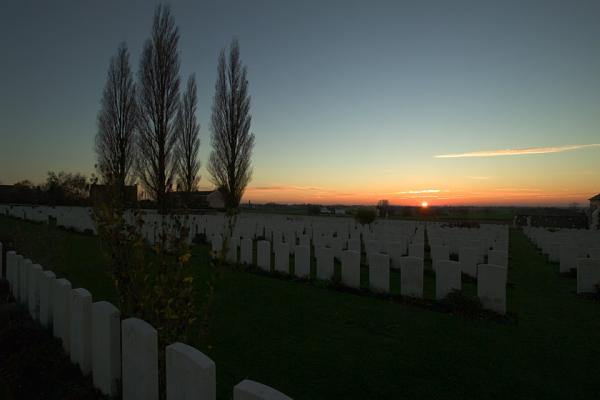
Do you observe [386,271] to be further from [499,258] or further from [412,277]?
[499,258]

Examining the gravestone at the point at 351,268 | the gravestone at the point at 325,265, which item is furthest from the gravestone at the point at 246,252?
the gravestone at the point at 351,268

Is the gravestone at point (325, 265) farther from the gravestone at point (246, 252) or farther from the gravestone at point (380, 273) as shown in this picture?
the gravestone at point (246, 252)

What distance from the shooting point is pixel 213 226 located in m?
15.2

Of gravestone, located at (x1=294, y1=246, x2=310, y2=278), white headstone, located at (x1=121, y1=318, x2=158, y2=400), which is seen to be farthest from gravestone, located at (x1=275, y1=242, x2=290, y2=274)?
white headstone, located at (x1=121, y1=318, x2=158, y2=400)

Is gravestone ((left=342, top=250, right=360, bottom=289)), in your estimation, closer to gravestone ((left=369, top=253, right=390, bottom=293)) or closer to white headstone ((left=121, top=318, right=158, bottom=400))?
gravestone ((left=369, top=253, right=390, bottom=293))

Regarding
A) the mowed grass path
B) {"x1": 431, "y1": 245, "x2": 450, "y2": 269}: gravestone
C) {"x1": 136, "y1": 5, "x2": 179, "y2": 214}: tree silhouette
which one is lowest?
the mowed grass path

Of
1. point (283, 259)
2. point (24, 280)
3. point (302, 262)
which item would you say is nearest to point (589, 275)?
point (302, 262)

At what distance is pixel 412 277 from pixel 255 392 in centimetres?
544

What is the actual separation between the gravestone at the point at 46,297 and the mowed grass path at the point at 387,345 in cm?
163

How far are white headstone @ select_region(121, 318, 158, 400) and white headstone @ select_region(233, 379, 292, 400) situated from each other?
3.14ft

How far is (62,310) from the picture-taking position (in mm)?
3496

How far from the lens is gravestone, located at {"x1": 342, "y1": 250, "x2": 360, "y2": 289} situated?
282 inches

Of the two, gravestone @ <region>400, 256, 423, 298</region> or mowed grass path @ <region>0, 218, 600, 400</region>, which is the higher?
gravestone @ <region>400, 256, 423, 298</region>

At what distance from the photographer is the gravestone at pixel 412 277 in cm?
634
